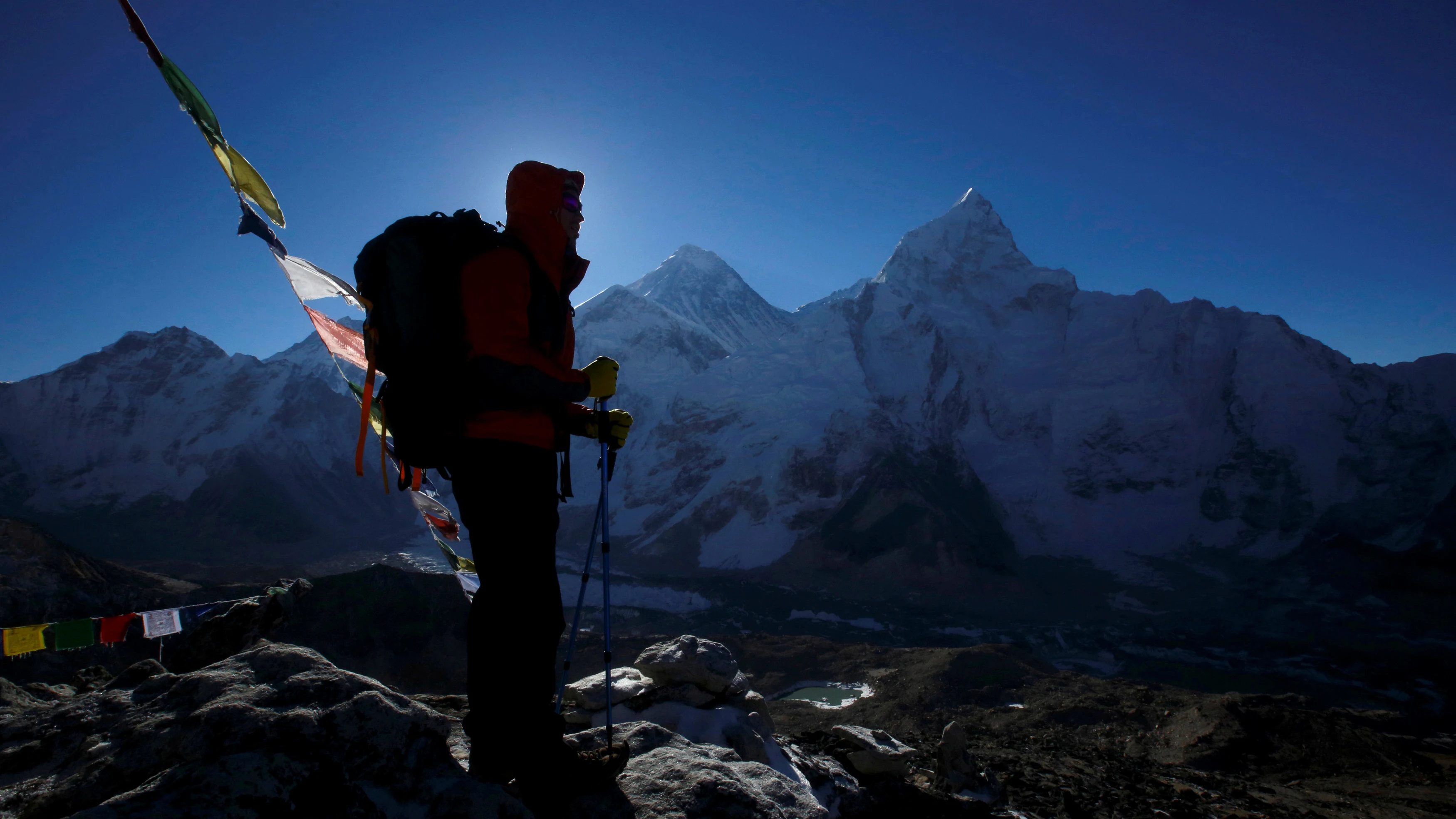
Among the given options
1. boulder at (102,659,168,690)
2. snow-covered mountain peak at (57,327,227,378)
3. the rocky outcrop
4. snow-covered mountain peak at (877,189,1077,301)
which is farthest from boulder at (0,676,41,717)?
snow-covered mountain peak at (57,327,227,378)

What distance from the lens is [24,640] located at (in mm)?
10047

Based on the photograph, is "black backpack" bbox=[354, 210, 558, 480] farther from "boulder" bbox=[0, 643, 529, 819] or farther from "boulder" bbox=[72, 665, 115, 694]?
"boulder" bbox=[72, 665, 115, 694]

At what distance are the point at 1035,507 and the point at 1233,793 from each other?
6463cm

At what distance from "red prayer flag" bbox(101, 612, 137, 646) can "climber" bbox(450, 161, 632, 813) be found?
12.1 metres

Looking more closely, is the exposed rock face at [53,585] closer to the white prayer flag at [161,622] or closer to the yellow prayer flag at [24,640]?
the white prayer flag at [161,622]

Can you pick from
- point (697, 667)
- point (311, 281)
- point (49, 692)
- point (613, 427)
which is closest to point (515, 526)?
point (613, 427)

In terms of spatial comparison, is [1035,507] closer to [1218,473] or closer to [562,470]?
[1218,473]

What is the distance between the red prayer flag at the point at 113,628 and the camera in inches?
419

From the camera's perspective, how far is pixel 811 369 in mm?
84500

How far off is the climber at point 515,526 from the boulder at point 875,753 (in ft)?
11.0

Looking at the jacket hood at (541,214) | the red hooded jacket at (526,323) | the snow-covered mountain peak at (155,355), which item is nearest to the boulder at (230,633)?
the red hooded jacket at (526,323)

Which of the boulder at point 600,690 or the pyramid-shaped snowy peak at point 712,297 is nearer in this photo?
the boulder at point 600,690

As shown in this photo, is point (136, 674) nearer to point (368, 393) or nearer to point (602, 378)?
point (368, 393)

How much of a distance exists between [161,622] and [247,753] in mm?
13205
